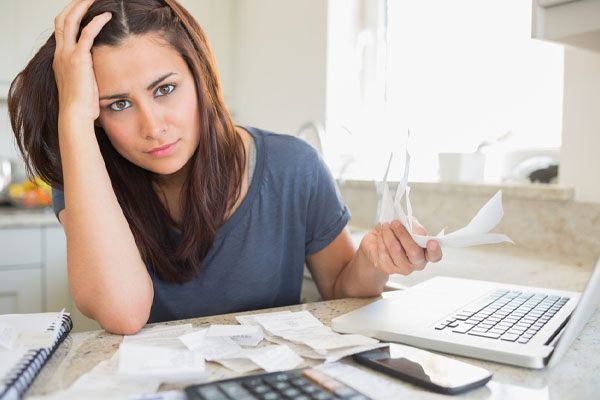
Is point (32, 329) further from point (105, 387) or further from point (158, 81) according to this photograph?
point (158, 81)

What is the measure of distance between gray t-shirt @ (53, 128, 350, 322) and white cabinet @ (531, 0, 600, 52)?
0.52 meters

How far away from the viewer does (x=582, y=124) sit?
143 centimetres

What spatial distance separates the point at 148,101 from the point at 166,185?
0.26m

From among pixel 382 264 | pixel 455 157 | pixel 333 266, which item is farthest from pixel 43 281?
pixel 382 264

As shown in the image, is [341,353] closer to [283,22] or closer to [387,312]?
[387,312]

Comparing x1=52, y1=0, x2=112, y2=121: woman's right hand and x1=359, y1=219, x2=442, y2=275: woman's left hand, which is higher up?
x1=52, y1=0, x2=112, y2=121: woman's right hand

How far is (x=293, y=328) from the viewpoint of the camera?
751 millimetres

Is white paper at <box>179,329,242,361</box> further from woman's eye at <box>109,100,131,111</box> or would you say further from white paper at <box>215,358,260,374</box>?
woman's eye at <box>109,100,131,111</box>

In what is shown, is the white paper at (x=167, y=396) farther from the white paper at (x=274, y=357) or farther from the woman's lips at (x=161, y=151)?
the woman's lips at (x=161, y=151)

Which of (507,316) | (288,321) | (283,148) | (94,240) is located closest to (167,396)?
(288,321)

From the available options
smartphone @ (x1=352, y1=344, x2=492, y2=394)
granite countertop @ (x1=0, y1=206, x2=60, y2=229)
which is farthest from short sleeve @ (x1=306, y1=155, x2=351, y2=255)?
granite countertop @ (x1=0, y1=206, x2=60, y2=229)

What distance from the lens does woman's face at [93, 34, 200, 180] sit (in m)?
0.93

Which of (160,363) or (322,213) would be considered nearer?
(160,363)

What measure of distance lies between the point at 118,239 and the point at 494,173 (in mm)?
1415
